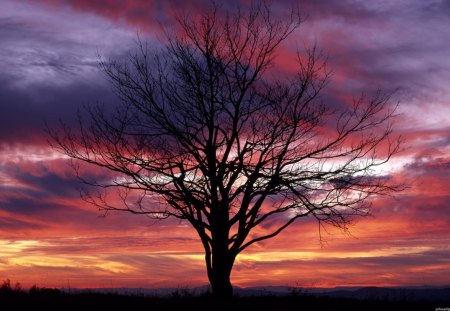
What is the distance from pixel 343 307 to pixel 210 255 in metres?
5.38

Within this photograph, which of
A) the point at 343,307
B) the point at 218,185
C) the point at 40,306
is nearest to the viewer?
the point at 40,306

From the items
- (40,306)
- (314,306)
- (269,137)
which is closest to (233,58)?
(269,137)

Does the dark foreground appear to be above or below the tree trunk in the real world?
below

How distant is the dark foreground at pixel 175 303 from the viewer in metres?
16.3

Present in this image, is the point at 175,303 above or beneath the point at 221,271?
beneath

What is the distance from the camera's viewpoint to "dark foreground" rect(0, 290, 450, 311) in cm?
1633

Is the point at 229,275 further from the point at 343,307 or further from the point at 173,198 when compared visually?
the point at 343,307

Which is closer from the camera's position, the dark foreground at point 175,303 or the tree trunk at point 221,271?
the dark foreground at point 175,303

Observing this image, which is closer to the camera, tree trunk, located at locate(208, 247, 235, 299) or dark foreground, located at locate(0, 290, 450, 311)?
dark foreground, located at locate(0, 290, 450, 311)

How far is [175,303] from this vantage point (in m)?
17.1

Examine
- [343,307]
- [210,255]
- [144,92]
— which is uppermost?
[144,92]

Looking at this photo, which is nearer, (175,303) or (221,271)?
(175,303)

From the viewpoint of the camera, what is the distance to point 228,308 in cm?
1669

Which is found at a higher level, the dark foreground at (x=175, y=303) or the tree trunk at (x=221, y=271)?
the tree trunk at (x=221, y=271)
